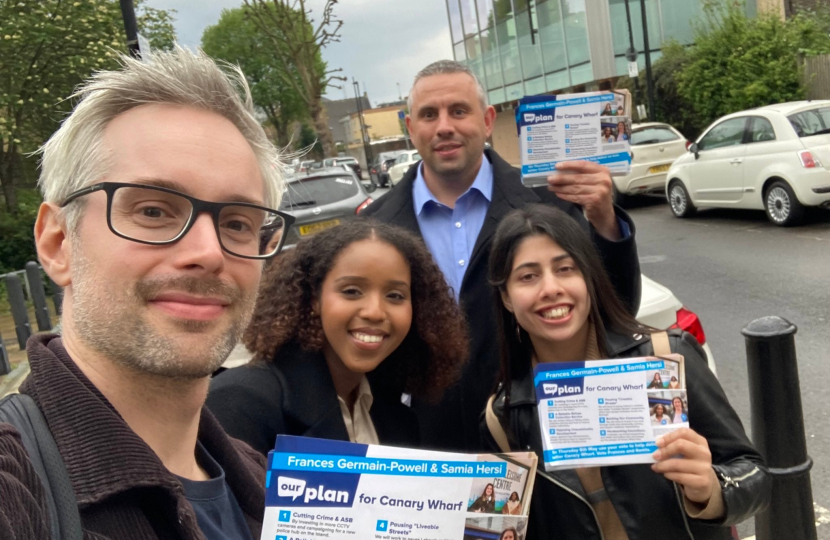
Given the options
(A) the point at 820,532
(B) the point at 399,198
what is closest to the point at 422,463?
(B) the point at 399,198

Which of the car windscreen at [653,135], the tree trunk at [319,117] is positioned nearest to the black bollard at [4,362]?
the car windscreen at [653,135]

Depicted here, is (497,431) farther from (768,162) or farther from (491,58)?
(491,58)

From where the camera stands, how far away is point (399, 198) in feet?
11.0

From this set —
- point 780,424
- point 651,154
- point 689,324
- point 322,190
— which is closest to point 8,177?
point 322,190

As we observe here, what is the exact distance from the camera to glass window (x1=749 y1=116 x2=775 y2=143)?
10.6 meters

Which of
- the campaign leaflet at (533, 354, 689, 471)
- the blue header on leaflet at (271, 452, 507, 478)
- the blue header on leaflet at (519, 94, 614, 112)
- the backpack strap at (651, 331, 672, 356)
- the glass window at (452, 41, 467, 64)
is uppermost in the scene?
the glass window at (452, 41, 467, 64)

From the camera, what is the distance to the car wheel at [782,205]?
1032cm

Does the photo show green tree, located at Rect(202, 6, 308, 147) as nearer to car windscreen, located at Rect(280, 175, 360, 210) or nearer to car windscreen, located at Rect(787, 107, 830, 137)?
car windscreen, located at Rect(280, 175, 360, 210)

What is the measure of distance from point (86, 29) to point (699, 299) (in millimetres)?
12808

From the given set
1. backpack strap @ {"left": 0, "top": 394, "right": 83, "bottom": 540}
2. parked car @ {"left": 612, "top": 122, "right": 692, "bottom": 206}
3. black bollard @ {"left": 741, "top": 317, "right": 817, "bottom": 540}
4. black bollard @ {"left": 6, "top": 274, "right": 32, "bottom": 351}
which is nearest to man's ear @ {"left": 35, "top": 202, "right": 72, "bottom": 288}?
backpack strap @ {"left": 0, "top": 394, "right": 83, "bottom": 540}

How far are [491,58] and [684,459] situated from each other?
29461mm

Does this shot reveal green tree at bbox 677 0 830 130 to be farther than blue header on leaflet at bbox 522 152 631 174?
Yes

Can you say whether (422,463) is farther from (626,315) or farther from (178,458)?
(626,315)

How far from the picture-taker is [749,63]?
1673 centimetres
